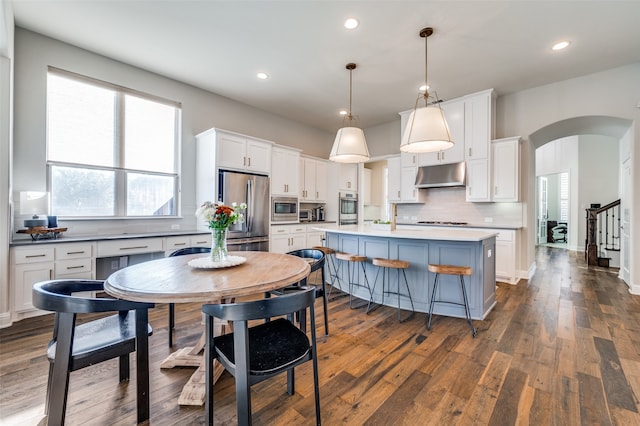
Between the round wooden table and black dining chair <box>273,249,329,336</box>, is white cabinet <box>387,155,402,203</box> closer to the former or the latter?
black dining chair <box>273,249,329,336</box>

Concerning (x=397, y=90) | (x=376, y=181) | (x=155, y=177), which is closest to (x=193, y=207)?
(x=155, y=177)

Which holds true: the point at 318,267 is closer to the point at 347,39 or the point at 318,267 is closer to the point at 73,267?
the point at 347,39

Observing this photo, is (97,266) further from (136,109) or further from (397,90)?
(397,90)

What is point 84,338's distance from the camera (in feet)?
5.14

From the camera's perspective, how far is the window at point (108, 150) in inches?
137

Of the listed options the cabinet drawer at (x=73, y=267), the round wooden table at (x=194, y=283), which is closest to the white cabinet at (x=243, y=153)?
the cabinet drawer at (x=73, y=267)

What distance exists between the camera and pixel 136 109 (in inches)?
161

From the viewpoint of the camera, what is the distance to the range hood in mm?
4996

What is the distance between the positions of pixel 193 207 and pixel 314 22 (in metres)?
3.34

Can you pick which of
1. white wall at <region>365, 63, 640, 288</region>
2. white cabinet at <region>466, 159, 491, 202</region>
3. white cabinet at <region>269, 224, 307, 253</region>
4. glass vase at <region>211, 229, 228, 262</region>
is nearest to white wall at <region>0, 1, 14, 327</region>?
glass vase at <region>211, 229, 228, 262</region>

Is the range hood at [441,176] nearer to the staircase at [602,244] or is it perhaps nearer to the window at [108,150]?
the staircase at [602,244]

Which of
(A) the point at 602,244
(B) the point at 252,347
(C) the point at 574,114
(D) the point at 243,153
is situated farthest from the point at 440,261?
(A) the point at 602,244

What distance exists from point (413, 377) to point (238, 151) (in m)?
4.04

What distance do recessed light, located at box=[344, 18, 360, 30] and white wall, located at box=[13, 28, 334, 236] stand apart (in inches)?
115
